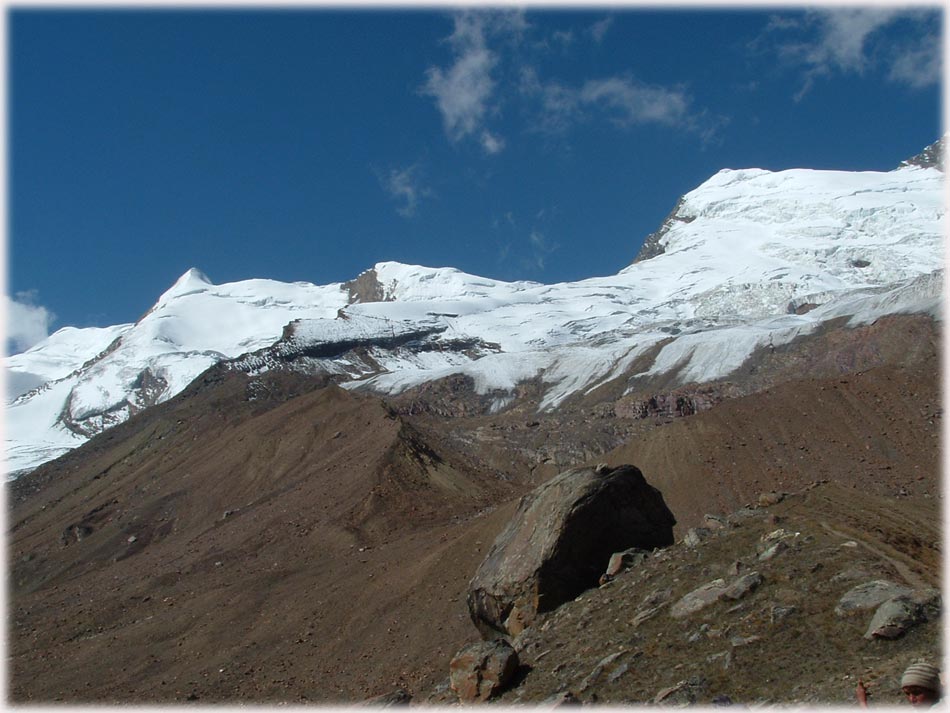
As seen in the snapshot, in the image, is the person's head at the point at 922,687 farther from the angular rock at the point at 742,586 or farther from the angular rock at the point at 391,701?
the angular rock at the point at 391,701

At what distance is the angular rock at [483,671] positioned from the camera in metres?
14.8

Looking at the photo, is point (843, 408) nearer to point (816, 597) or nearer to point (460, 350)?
point (816, 597)

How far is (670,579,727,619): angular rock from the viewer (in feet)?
48.4

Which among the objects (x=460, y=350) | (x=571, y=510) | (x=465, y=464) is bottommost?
(x=571, y=510)

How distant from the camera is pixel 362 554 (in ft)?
119

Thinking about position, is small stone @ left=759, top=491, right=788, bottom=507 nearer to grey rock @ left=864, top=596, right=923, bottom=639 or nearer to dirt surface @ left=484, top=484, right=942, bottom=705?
dirt surface @ left=484, top=484, right=942, bottom=705

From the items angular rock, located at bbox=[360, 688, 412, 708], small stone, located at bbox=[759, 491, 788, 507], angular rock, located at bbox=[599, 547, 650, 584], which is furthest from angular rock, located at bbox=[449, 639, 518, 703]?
small stone, located at bbox=[759, 491, 788, 507]

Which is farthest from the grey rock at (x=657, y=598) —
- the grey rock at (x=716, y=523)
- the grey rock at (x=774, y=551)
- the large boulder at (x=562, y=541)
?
the grey rock at (x=716, y=523)

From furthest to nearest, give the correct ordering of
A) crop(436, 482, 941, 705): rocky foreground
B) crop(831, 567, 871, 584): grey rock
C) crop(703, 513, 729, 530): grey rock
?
crop(703, 513, 729, 530): grey rock
crop(831, 567, 871, 584): grey rock
crop(436, 482, 941, 705): rocky foreground

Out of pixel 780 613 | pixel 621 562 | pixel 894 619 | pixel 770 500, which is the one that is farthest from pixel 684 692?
pixel 770 500

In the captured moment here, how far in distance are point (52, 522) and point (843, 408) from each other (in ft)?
165

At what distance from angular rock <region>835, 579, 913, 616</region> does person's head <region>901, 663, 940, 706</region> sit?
3.31m

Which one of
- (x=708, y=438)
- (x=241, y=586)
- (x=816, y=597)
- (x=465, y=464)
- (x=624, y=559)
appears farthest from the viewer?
(x=465, y=464)

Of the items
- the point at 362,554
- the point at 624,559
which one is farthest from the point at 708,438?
the point at 624,559
